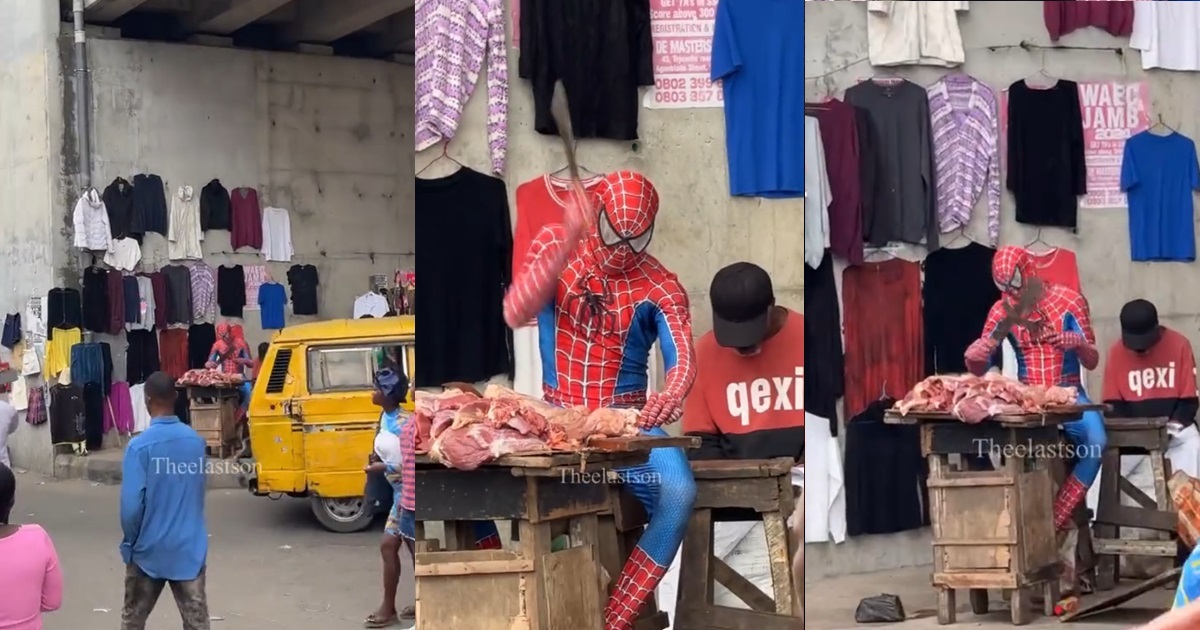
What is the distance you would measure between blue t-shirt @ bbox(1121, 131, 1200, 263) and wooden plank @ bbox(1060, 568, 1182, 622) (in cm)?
85

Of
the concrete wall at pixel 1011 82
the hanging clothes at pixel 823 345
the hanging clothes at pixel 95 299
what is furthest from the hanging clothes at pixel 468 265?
the hanging clothes at pixel 95 299

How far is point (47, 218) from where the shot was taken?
473 centimetres

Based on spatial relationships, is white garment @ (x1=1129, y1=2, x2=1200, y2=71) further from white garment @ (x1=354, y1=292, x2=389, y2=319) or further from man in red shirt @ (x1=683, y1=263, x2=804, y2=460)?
white garment @ (x1=354, y1=292, x2=389, y2=319)

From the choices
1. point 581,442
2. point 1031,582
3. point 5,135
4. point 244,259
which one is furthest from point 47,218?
point 1031,582

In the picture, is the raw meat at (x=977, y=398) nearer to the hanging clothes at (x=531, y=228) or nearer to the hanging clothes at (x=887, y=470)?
the hanging clothes at (x=887, y=470)

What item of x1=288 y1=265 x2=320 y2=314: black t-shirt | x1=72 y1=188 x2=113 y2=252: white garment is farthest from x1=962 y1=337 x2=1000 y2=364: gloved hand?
x1=72 y1=188 x2=113 y2=252: white garment

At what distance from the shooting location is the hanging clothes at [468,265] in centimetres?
305

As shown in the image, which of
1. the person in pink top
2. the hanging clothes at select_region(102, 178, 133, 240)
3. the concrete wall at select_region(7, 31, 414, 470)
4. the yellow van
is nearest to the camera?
the person in pink top

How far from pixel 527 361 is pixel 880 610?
1.16 m

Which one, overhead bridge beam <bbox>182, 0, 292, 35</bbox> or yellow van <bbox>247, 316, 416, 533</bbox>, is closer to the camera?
overhead bridge beam <bbox>182, 0, 292, 35</bbox>

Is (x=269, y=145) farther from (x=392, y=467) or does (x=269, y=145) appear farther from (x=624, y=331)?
(x=624, y=331)

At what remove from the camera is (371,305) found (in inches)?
204

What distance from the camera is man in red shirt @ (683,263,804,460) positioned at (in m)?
3.06

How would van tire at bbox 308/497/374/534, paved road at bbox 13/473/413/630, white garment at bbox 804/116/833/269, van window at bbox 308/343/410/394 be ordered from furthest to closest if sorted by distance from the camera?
van tire at bbox 308/497/374/534, van window at bbox 308/343/410/394, paved road at bbox 13/473/413/630, white garment at bbox 804/116/833/269
